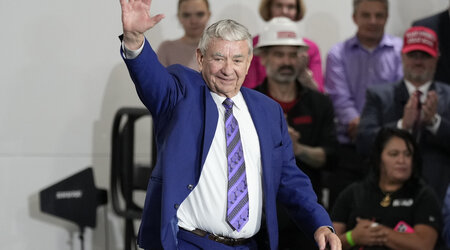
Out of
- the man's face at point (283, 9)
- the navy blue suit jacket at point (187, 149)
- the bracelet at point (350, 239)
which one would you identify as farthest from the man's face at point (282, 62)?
the navy blue suit jacket at point (187, 149)

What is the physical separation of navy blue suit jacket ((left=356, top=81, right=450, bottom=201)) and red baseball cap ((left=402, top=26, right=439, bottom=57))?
0.20 metres

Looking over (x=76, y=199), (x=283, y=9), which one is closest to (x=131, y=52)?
(x=76, y=199)

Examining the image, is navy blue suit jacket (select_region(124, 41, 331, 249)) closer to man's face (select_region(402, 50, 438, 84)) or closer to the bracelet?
the bracelet

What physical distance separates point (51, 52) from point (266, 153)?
2.51m

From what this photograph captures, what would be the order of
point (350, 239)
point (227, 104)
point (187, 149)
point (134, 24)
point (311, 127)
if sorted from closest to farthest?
point (134, 24)
point (187, 149)
point (227, 104)
point (350, 239)
point (311, 127)

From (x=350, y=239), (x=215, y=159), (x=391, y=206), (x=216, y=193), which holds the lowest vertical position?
(x=350, y=239)

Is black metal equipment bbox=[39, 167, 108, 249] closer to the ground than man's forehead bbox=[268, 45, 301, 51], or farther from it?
closer to the ground

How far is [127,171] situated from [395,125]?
1585mm

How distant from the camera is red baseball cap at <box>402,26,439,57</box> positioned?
5027mm

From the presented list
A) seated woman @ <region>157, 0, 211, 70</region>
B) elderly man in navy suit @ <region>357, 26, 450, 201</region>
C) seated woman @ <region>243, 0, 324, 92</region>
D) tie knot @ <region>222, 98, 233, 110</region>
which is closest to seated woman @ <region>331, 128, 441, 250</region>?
elderly man in navy suit @ <region>357, 26, 450, 201</region>

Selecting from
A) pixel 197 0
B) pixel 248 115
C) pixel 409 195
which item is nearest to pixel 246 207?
pixel 248 115

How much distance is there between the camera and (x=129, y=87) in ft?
17.8

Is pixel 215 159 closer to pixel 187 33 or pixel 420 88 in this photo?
pixel 187 33

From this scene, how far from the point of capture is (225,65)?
293cm
